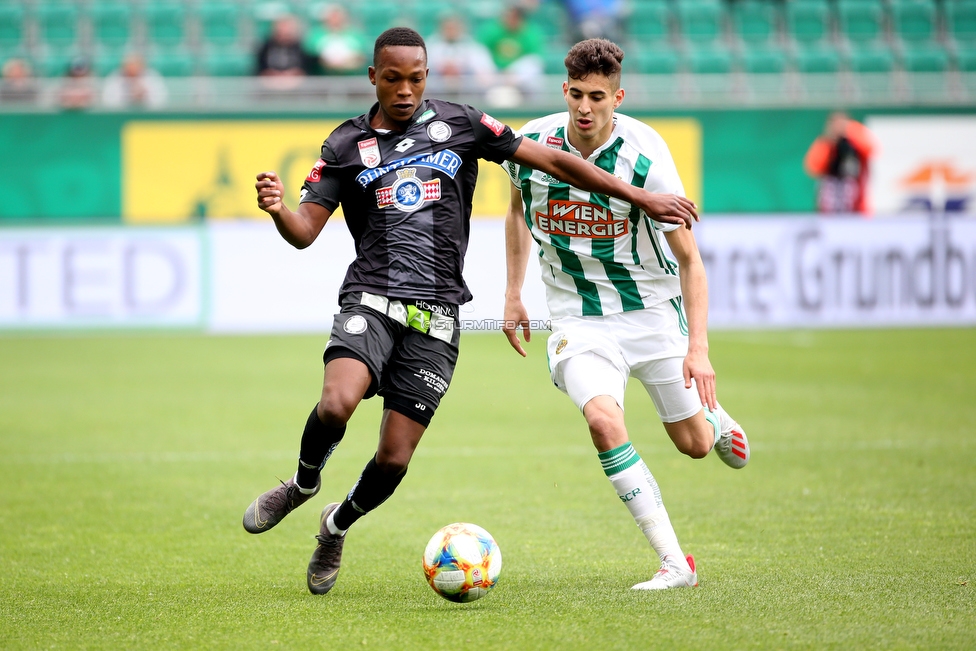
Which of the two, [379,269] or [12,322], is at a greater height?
[379,269]

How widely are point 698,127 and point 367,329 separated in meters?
14.8

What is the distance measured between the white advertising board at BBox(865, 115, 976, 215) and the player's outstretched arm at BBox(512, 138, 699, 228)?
15458 millimetres

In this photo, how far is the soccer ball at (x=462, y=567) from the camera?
4.65 meters

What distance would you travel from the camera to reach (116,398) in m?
11.2

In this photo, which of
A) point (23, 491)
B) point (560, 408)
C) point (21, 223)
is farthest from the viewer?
point (21, 223)

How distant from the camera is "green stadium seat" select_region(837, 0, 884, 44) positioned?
69.2ft

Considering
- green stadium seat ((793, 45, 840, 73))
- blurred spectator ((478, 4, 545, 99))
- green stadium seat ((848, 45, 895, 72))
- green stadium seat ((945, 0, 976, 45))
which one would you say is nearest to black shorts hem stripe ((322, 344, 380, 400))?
blurred spectator ((478, 4, 545, 99))

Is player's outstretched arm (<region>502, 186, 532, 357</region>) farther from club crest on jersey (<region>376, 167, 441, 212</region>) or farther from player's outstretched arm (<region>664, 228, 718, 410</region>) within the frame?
player's outstretched arm (<region>664, 228, 718, 410</region>)

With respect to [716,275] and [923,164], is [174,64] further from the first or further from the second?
[923,164]

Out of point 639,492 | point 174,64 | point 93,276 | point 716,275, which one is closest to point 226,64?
point 174,64

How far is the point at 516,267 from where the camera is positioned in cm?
570

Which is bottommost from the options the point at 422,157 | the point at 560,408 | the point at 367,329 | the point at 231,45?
the point at 560,408

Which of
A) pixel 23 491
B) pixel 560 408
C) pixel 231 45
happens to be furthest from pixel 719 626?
pixel 231 45

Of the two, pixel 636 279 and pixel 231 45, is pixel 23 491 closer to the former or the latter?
pixel 636 279
